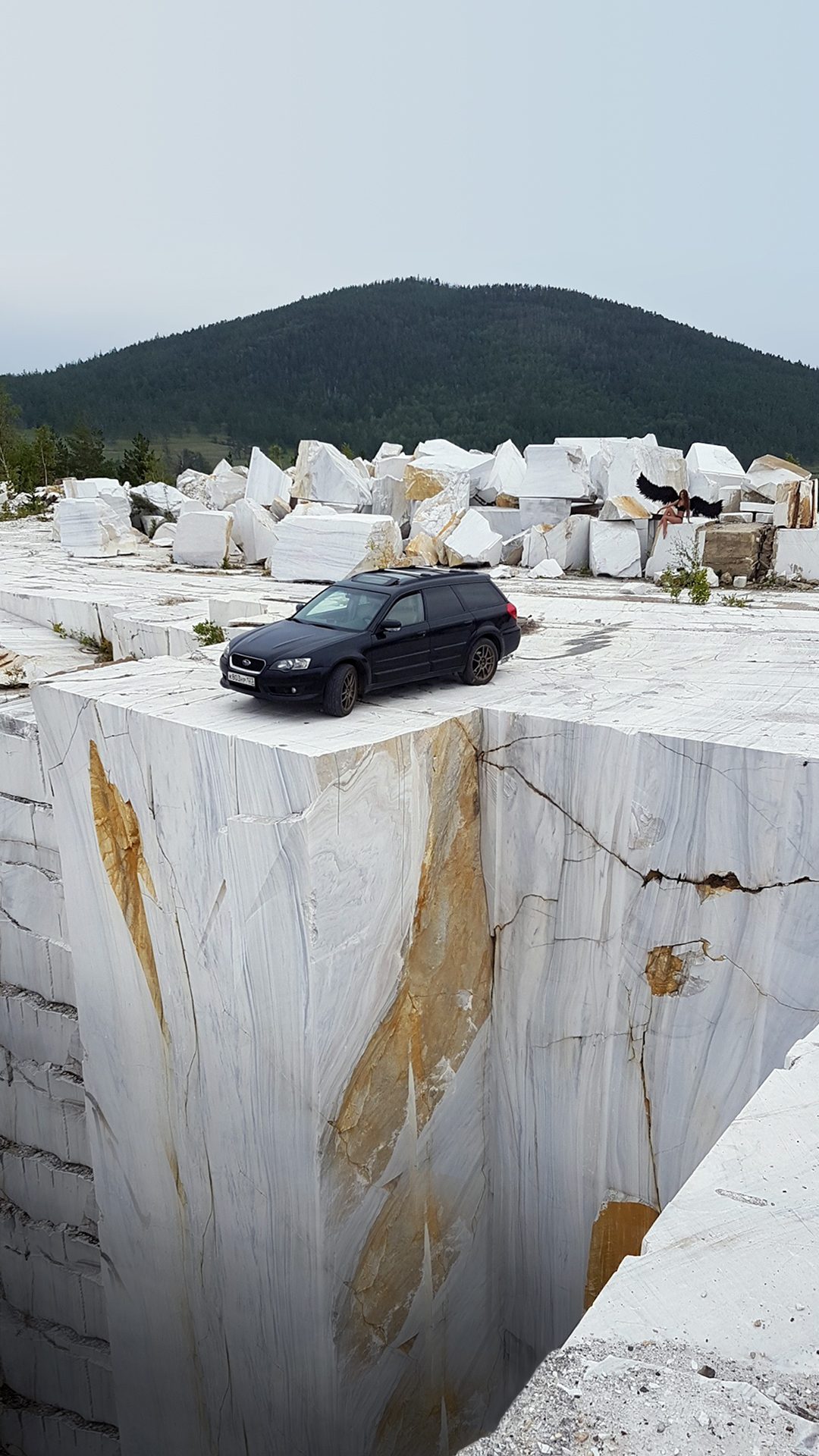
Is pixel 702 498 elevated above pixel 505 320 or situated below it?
below

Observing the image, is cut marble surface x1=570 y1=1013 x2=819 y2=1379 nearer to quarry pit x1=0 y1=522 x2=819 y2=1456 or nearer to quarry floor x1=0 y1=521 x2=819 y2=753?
quarry pit x1=0 y1=522 x2=819 y2=1456

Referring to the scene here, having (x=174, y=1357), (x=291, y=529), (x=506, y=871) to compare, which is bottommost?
(x=174, y=1357)

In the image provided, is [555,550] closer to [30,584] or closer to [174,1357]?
[30,584]

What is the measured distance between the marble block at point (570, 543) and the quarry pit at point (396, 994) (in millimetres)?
6374

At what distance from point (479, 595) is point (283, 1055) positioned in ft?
10.8

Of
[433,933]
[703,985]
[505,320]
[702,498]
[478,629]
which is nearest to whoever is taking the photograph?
[703,985]

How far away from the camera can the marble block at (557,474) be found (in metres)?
14.7

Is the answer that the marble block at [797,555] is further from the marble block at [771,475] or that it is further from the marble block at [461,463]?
the marble block at [461,463]

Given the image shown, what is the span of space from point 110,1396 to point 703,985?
249 inches

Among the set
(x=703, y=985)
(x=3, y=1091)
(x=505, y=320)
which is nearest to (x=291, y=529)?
Answer: (x=3, y=1091)

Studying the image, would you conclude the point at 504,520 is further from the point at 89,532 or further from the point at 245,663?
the point at 245,663

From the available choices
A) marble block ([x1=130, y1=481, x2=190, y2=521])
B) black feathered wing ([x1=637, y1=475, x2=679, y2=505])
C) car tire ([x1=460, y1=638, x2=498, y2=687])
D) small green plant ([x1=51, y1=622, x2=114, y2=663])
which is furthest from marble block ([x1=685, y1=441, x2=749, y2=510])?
marble block ([x1=130, y1=481, x2=190, y2=521])

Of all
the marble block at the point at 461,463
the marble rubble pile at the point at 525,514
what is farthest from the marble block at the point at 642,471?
the marble block at the point at 461,463

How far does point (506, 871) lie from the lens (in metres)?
6.27
